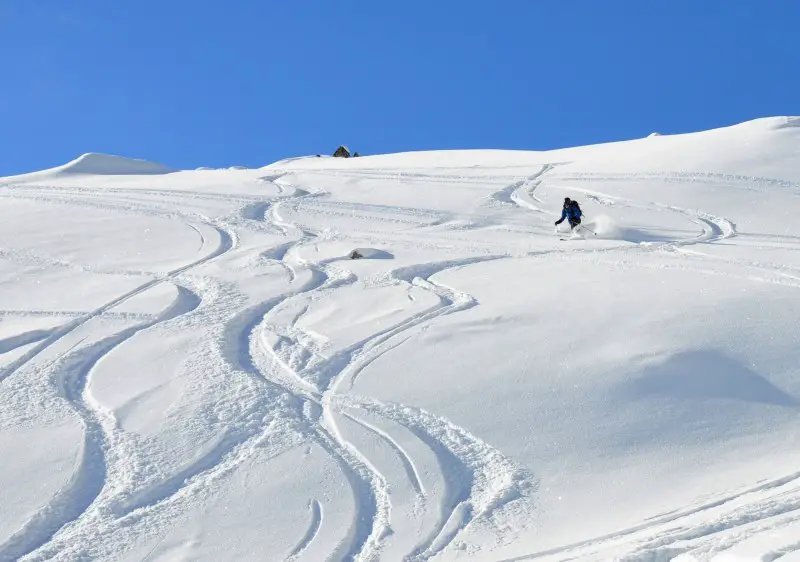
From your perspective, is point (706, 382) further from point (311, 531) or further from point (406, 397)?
point (311, 531)

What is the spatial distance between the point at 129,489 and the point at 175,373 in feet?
8.23

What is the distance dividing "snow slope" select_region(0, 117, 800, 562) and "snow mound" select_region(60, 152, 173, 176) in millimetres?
13930

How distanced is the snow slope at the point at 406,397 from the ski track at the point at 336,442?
0.03 m

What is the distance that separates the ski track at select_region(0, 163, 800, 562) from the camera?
6.26 m

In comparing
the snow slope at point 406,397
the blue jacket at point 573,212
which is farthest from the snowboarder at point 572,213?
the snow slope at point 406,397

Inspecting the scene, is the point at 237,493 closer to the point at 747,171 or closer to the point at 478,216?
the point at 478,216

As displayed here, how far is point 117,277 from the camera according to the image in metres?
14.5

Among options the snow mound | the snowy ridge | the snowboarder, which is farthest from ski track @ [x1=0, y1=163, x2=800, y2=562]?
the snow mound

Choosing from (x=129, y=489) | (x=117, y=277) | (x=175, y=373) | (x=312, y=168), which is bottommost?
(x=129, y=489)

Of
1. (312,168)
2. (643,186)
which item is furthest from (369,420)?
(312,168)

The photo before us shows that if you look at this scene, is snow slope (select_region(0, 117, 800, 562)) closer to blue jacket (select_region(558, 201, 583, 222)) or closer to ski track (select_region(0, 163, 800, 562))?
ski track (select_region(0, 163, 800, 562))

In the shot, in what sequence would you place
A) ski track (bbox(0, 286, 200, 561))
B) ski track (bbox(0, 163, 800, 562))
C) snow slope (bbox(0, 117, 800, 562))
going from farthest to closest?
1. ski track (bbox(0, 286, 200, 561))
2. snow slope (bbox(0, 117, 800, 562))
3. ski track (bbox(0, 163, 800, 562))

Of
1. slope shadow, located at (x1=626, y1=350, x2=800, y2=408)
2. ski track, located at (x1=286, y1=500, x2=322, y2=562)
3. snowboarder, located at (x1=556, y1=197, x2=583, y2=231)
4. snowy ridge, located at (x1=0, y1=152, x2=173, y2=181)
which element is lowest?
ski track, located at (x1=286, y1=500, x2=322, y2=562)

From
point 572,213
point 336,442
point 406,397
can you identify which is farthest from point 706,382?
point 572,213
